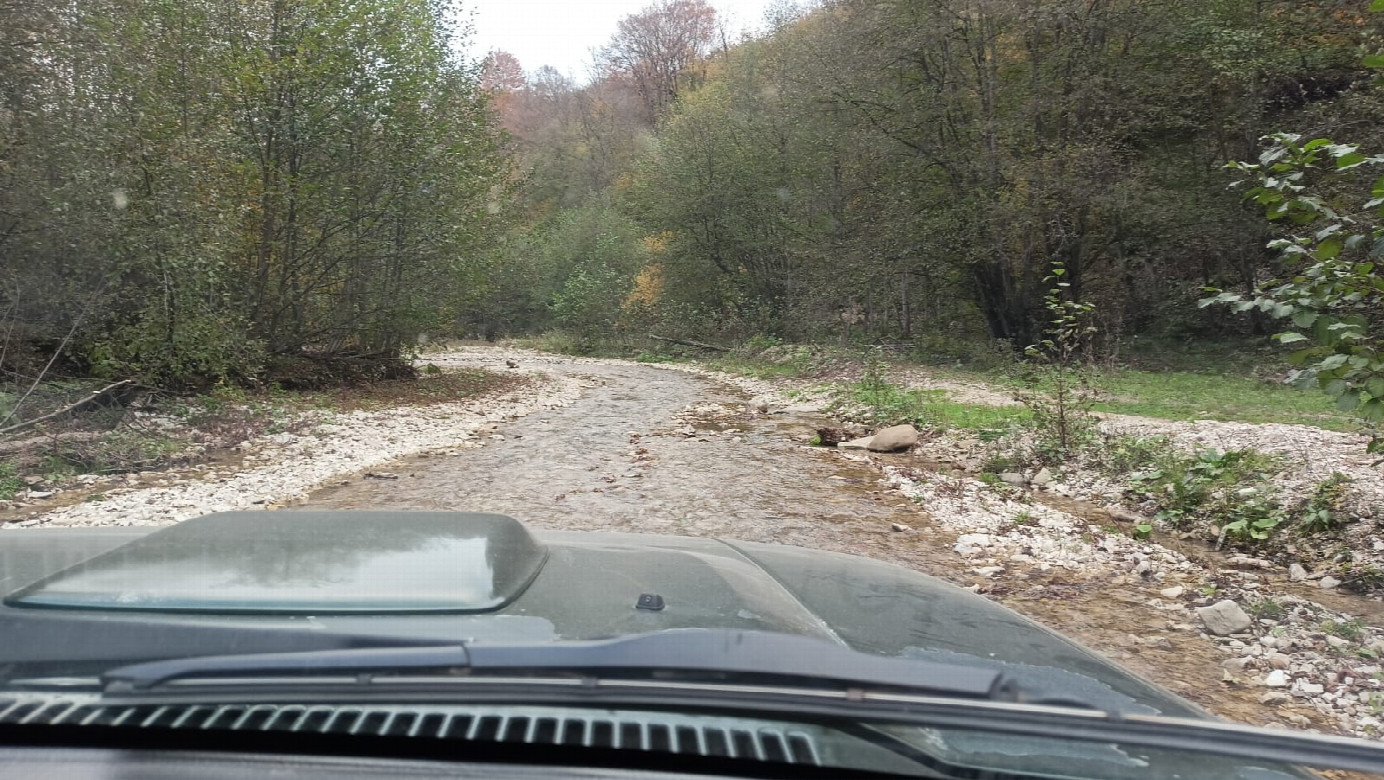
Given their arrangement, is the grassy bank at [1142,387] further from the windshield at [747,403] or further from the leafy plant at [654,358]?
the leafy plant at [654,358]

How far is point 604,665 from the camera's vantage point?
1372 millimetres

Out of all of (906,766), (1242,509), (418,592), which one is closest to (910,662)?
(906,766)

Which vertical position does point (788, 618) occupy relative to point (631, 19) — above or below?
below

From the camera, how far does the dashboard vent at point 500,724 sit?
1.29 metres

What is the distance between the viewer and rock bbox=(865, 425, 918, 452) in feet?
35.9

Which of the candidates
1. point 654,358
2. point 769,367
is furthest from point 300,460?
point 654,358

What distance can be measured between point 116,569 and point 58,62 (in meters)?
12.8

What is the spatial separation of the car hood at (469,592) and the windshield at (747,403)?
0.02 meters

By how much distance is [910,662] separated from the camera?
1.50 meters

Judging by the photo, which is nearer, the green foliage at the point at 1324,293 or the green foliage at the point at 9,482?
the green foliage at the point at 1324,293

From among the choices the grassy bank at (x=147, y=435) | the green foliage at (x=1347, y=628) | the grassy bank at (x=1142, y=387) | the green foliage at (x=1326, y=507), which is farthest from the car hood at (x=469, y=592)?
the grassy bank at (x=147, y=435)

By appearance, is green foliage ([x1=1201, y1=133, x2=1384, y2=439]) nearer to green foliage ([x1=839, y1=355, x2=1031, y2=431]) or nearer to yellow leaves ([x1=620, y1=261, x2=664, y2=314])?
green foliage ([x1=839, y1=355, x2=1031, y2=431])

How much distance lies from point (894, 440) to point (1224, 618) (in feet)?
20.5

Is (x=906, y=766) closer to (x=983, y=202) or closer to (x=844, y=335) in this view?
(x=983, y=202)
